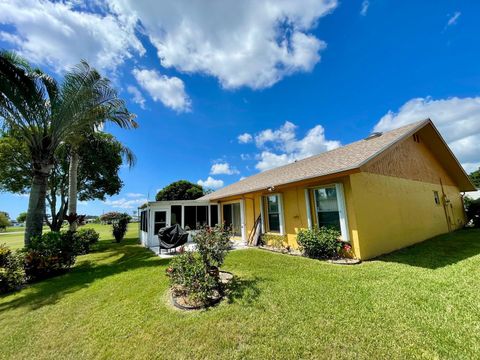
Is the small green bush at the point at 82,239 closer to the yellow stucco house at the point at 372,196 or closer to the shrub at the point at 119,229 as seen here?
the shrub at the point at 119,229

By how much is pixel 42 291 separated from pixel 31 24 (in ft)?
27.2

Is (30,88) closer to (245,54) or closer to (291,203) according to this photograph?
(245,54)

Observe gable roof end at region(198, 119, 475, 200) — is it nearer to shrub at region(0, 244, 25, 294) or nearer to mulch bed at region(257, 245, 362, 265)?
mulch bed at region(257, 245, 362, 265)

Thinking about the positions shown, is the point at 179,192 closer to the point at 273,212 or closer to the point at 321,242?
the point at 273,212

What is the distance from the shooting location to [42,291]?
6.23m

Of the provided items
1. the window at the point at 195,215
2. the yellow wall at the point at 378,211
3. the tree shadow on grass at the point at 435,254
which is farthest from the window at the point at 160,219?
A: the tree shadow on grass at the point at 435,254

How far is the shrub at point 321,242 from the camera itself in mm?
7281

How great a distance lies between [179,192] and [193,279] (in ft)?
109

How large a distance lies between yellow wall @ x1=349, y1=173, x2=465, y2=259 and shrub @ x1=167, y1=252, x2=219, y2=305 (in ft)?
16.4

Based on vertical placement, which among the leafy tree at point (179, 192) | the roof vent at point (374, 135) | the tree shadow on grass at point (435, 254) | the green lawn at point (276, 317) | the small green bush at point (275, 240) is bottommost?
the green lawn at point (276, 317)

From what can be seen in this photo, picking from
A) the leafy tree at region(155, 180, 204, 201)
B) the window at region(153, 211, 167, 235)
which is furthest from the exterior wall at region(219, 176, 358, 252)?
the leafy tree at region(155, 180, 204, 201)

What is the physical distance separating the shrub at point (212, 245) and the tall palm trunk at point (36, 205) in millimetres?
7680

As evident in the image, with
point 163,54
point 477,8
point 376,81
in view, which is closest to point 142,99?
point 163,54

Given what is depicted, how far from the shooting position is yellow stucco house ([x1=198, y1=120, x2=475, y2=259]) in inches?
283
